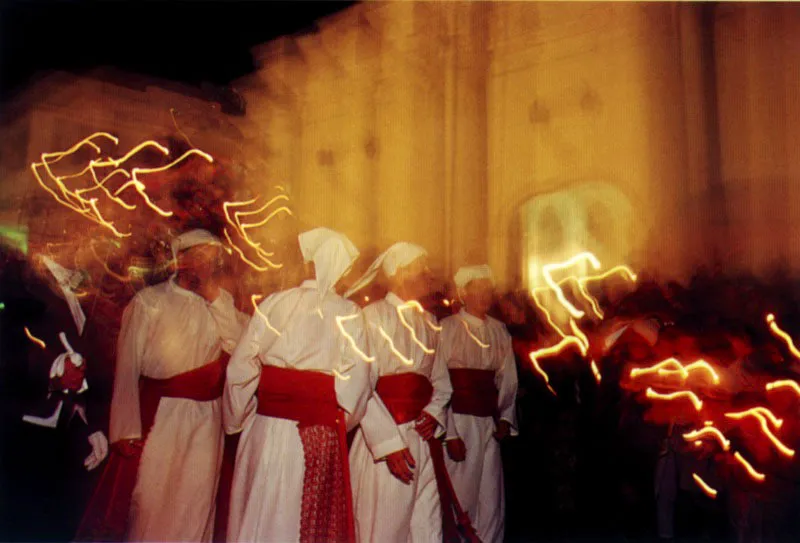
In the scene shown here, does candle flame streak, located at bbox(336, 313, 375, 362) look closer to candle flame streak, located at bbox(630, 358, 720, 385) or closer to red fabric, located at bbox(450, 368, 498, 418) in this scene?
red fabric, located at bbox(450, 368, 498, 418)

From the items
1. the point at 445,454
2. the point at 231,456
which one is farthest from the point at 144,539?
the point at 445,454

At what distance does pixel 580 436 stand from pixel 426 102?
264 cm

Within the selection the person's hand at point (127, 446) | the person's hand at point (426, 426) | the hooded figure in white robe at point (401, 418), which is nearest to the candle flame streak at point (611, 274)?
the hooded figure in white robe at point (401, 418)

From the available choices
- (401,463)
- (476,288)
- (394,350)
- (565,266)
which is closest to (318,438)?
(401,463)

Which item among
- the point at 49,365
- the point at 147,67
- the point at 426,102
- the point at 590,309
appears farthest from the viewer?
the point at 426,102

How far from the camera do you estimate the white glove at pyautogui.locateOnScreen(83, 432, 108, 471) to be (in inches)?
131

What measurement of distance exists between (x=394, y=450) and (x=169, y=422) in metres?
1.11

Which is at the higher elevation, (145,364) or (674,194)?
(674,194)

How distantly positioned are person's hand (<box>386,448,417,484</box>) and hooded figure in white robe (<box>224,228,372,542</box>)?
0.24 m

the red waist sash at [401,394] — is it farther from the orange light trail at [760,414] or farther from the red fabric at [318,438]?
the orange light trail at [760,414]

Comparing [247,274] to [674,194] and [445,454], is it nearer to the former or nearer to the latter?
[445,454]

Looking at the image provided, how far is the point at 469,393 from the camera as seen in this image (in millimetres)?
3816

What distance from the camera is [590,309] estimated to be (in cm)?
407

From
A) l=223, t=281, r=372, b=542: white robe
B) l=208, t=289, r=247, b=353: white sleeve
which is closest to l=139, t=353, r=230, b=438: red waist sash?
l=208, t=289, r=247, b=353: white sleeve
